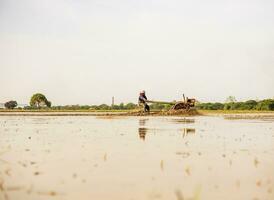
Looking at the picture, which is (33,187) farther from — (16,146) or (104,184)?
(16,146)

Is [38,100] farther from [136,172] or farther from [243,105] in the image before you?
[136,172]

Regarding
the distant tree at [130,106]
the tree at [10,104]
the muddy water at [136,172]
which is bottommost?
the muddy water at [136,172]

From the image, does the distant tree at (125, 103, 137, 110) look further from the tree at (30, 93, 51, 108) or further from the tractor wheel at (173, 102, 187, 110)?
the tractor wheel at (173, 102, 187, 110)

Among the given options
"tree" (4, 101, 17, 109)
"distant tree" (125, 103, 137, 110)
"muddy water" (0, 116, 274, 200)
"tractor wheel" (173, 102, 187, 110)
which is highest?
"tree" (4, 101, 17, 109)

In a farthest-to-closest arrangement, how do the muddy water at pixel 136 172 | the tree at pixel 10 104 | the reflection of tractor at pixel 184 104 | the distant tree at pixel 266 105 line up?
the tree at pixel 10 104 < the distant tree at pixel 266 105 < the reflection of tractor at pixel 184 104 < the muddy water at pixel 136 172

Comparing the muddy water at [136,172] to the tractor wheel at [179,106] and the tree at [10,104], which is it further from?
the tree at [10,104]

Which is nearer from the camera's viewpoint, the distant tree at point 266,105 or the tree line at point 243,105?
the distant tree at point 266,105

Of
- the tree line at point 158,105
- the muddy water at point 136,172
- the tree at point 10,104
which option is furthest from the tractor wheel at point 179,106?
the tree at point 10,104

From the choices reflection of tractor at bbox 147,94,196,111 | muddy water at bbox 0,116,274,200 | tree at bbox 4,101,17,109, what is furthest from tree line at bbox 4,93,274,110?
muddy water at bbox 0,116,274,200

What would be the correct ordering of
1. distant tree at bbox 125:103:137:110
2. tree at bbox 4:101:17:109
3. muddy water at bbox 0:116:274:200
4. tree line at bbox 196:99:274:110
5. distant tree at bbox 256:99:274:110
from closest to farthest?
muddy water at bbox 0:116:274:200
distant tree at bbox 256:99:274:110
tree line at bbox 196:99:274:110
distant tree at bbox 125:103:137:110
tree at bbox 4:101:17:109

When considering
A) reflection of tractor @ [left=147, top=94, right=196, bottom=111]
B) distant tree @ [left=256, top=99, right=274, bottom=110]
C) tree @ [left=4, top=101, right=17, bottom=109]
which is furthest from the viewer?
tree @ [left=4, top=101, right=17, bottom=109]

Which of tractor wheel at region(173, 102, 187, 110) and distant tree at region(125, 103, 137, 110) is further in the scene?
distant tree at region(125, 103, 137, 110)

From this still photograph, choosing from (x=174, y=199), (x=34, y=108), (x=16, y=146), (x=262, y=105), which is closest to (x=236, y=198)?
(x=174, y=199)

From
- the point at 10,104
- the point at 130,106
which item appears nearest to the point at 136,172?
the point at 130,106
